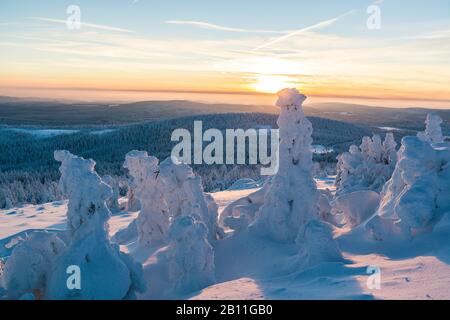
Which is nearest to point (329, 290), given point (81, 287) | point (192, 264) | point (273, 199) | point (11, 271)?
point (192, 264)

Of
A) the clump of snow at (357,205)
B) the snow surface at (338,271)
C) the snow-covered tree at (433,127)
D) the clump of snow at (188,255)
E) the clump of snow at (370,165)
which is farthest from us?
the snow-covered tree at (433,127)

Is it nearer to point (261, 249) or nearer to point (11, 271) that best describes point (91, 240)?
point (11, 271)

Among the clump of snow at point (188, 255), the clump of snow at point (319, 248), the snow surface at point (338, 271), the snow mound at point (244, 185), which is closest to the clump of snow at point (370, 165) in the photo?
the snow surface at point (338, 271)

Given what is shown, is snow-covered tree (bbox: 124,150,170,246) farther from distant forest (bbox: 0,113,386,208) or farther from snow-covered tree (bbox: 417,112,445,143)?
distant forest (bbox: 0,113,386,208)

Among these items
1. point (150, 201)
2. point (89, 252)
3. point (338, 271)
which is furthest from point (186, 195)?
point (338, 271)

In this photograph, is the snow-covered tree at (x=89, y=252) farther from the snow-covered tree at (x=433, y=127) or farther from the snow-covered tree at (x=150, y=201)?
the snow-covered tree at (x=433, y=127)

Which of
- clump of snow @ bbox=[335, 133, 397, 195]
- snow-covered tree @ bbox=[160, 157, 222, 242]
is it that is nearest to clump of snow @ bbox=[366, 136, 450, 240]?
snow-covered tree @ bbox=[160, 157, 222, 242]
